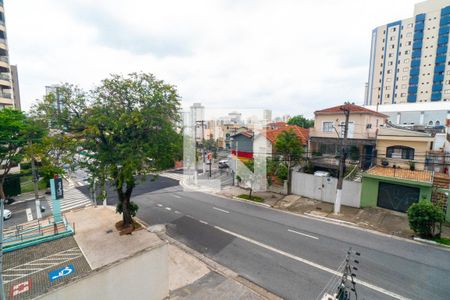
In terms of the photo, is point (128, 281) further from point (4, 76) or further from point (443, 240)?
point (4, 76)

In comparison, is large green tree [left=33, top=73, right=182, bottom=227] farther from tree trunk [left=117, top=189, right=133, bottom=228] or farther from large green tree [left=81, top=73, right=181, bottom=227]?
tree trunk [left=117, top=189, right=133, bottom=228]

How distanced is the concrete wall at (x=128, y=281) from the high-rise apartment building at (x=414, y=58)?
68.5 m

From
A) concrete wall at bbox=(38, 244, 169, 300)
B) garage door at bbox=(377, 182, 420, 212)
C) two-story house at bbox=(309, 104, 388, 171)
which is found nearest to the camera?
concrete wall at bbox=(38, 244, 169, 300)

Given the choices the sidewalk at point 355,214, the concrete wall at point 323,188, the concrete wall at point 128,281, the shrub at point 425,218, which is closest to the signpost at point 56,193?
the concrete wall at point 128,281

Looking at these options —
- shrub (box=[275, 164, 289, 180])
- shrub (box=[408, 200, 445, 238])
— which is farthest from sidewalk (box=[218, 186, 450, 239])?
shrub (box=[275, 164, 289, 180])

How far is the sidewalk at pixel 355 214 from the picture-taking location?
43.2 feet

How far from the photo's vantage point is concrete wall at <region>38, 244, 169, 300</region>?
5.38 m

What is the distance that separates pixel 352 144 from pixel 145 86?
69.7 feet

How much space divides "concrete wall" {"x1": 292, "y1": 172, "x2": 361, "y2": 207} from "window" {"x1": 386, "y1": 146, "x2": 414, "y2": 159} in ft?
26.0

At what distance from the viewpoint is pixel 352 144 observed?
22828 mm

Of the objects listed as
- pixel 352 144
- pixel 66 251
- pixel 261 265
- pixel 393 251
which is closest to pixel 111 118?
pixel 66 251

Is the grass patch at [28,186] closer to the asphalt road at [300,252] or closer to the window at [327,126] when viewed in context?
the asphalt road at [300,252]

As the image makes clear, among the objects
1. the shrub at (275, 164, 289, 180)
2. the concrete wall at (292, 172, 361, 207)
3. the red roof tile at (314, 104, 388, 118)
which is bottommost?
the concrete wall at (292, 172, 361, 207)

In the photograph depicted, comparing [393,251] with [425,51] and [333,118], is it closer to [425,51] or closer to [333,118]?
[333,118]
